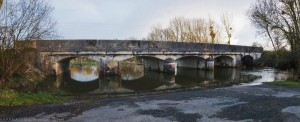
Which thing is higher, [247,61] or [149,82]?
[247,61]

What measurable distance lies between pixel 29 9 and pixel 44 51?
11.6m

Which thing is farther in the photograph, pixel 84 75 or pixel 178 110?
pixel 84 75

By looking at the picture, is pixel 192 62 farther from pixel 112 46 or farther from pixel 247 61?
pixel 112 46

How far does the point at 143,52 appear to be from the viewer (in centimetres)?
2691

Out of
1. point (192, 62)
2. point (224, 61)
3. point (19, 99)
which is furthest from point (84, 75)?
point (19, 99)

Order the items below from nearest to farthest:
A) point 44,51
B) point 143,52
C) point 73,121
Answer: point 73,121 → point 44,51 → point 143,52

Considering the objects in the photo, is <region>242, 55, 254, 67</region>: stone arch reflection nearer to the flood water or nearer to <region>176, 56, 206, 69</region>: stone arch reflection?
<region>176, 56, 206, 69</region>: stone arch reflection

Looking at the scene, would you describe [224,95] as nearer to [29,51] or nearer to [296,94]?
[296,94]

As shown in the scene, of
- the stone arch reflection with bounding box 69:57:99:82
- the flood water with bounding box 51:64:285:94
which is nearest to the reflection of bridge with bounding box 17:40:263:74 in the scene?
the flood water with bounding box 51:64:285:94

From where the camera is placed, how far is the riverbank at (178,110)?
8.06m

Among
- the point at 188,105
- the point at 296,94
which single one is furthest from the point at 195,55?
the point at 188,105

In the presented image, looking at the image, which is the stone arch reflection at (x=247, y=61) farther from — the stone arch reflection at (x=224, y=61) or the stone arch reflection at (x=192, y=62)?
the stone arch reflection at (x=192, y=62)

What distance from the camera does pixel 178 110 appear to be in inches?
356

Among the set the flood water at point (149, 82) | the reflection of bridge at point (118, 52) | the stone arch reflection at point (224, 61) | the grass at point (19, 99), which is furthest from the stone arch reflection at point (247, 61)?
the grass at point (19, 99)
